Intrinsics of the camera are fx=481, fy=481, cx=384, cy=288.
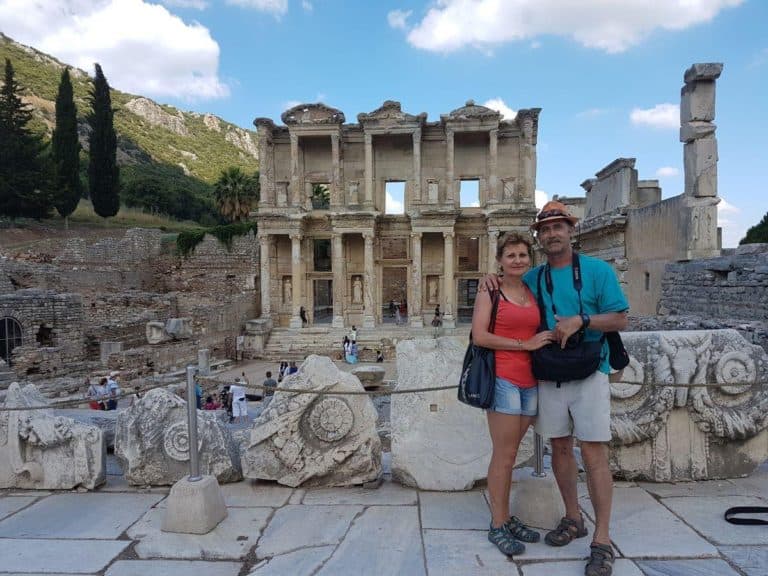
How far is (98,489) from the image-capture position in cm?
386

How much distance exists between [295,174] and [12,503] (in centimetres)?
2310

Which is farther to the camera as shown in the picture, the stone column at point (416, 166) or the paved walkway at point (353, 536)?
the stone column at point (416, 166)

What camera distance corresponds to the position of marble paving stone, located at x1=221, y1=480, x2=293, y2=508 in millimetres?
3516

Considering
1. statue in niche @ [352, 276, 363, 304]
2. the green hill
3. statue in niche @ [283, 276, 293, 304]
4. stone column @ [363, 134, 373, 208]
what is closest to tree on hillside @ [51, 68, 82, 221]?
the green hill

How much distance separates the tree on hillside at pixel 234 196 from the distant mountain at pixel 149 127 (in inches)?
921

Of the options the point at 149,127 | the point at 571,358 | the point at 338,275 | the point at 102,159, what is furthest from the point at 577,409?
the point at 149,127

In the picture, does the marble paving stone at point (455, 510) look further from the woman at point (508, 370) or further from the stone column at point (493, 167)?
the stone column at point (493, 167)

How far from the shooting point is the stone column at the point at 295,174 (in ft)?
82.0

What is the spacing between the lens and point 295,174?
2531 centimetres

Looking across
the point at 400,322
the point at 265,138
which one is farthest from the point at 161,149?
the point at 400,322

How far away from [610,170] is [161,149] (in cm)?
6449

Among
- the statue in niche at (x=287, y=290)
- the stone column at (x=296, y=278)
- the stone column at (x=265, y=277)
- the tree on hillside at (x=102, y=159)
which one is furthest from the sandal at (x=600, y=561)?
the tree on hillside at (x=102, y=159)

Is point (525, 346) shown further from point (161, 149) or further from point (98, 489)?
point (161, 149)

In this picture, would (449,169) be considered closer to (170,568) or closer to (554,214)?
(554,214)
